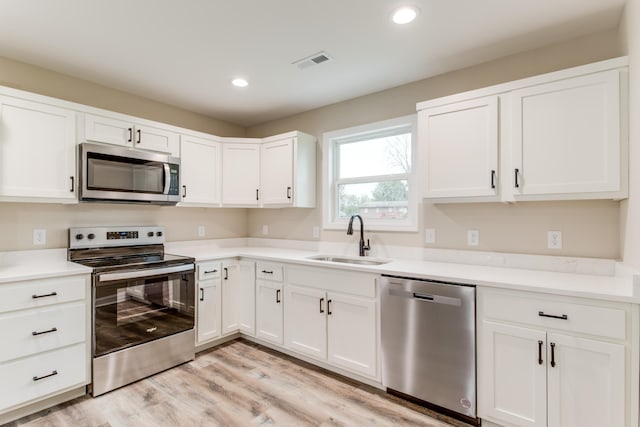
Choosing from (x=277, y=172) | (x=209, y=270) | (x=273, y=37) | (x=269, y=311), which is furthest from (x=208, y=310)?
(x=273, y=37)

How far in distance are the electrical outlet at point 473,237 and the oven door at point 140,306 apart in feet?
7.93

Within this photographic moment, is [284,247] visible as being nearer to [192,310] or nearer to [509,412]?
[192,310]

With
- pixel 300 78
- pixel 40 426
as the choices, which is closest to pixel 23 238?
pixel 40 426

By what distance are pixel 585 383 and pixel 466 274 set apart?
0.77 meters

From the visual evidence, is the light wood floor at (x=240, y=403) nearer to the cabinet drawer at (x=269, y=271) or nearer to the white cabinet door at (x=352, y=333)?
the white cabinet door at (x=352, y=333)

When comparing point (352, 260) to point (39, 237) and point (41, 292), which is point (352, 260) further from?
point (39, 237)

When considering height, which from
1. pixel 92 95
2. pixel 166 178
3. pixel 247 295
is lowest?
pixel 247 295

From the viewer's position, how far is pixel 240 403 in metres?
2.22

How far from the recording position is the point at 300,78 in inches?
111

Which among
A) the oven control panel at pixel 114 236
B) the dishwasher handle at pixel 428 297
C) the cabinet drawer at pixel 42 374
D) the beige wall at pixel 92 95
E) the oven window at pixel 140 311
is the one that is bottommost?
the cabinet drawer at pixel 42 374

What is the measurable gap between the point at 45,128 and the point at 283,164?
1973 millimetres

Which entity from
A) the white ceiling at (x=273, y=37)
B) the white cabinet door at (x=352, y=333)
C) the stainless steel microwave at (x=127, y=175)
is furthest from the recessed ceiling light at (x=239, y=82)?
the white cabinet door at (x=352, y=333)

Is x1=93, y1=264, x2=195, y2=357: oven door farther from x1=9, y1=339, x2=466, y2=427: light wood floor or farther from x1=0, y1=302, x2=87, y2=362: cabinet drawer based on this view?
x1=9, y1=339, x2=466, y2=427: light wood floor

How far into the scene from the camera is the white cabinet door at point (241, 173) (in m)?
3.59
